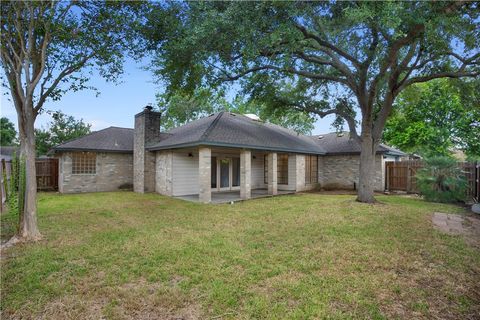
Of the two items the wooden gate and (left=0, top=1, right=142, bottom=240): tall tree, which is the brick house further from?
(left=0, top=1, right=142, bottom=240): tall tree

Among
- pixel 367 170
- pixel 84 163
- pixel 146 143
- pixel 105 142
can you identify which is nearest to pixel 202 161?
pixel 146 143

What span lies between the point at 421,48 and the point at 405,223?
6671 mm

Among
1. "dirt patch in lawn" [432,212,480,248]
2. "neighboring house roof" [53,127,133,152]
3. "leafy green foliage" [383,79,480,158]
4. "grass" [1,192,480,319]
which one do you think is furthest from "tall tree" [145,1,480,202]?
"leafy green foliage" [383,79,480,158]

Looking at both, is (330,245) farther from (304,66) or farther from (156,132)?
(156,132)

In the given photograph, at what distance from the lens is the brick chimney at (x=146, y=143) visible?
14453mm

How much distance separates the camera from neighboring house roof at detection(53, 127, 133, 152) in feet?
47.2

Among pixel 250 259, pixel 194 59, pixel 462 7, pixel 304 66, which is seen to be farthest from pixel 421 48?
pixel 250 259

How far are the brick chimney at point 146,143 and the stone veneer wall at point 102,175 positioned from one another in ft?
5.54

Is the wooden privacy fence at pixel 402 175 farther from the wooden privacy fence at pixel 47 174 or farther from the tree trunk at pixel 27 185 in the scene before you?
the wooden privacy fence at pixel 47 174

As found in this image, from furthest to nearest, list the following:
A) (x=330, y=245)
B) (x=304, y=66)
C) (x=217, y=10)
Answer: (x=304, y=66) < (x=217, y=10) < (x=330, y=245)

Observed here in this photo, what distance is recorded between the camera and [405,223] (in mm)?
7457

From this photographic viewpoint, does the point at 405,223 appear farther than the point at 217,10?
No

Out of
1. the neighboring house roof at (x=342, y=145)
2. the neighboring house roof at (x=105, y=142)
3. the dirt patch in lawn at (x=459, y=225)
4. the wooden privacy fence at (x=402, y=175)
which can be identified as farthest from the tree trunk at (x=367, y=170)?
the neighboring house roof at (x=105, y=142)

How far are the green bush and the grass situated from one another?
215 inches
